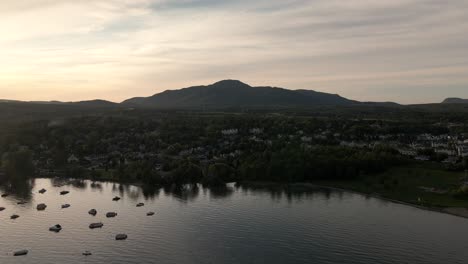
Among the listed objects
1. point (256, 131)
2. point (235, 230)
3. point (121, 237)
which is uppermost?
point (256, 131)

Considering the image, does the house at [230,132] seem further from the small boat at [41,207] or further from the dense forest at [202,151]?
the small boat at [41,207]

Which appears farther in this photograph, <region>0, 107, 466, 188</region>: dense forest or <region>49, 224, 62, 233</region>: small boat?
<region>0, 107, 466, 188</region>: dense forest

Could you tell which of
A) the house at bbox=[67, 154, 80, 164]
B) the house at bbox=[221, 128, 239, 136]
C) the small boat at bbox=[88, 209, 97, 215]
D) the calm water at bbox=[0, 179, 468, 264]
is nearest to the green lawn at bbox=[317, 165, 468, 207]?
the calm water at bbox=[0, 179, 468, 264]

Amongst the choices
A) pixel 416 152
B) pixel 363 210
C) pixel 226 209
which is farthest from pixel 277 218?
pixel 416 152

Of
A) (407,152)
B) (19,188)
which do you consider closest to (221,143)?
(407,152)

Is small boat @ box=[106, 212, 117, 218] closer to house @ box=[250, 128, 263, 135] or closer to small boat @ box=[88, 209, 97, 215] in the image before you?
small boat @ box=[88, 209, 97, 215]

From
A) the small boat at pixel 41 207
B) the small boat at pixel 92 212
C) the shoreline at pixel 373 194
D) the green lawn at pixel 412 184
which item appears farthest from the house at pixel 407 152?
the small boat at pixel 41 207

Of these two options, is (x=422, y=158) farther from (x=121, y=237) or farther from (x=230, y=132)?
(x=121, y=237)
